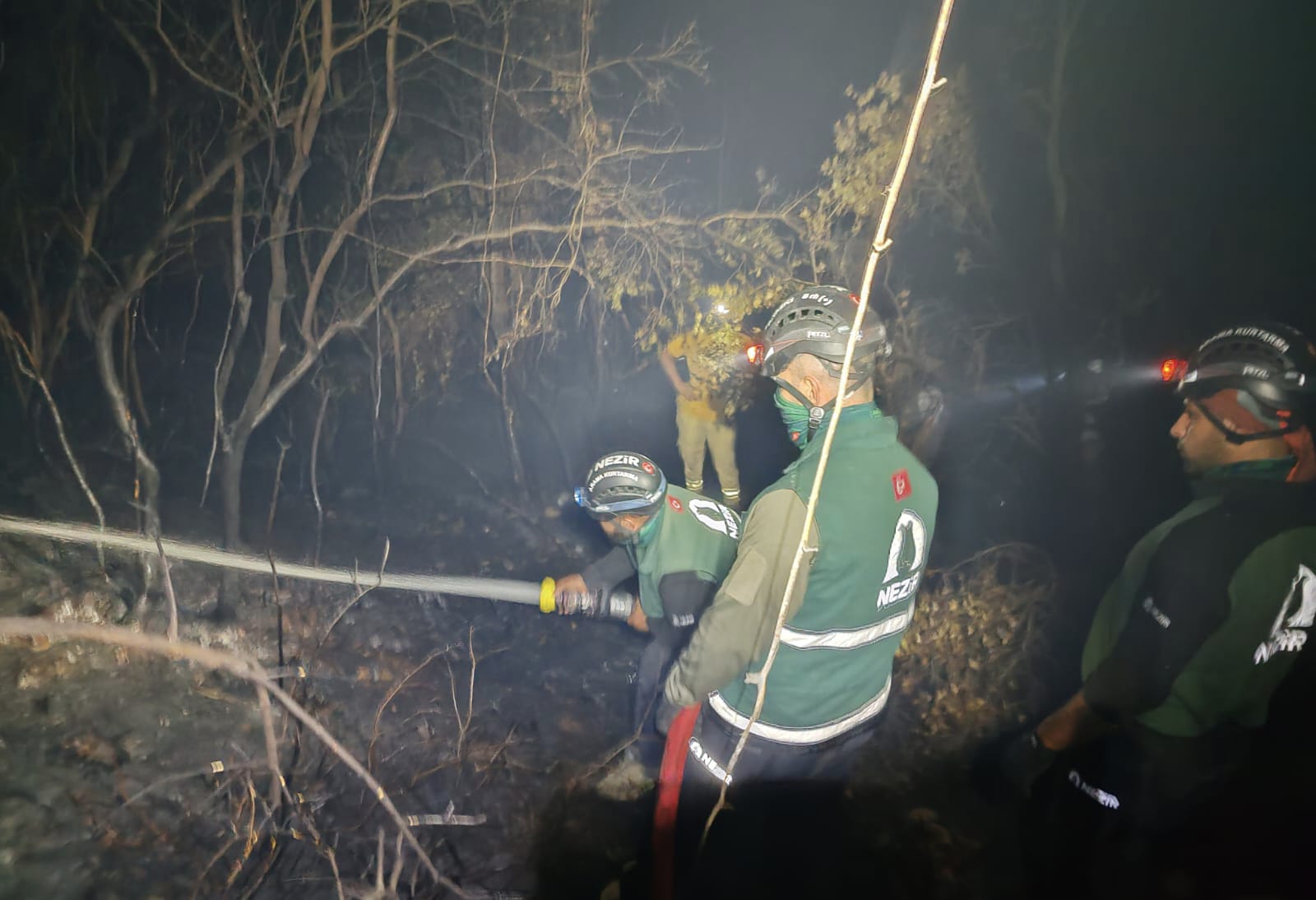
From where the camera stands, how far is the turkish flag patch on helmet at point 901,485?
188 centimetres

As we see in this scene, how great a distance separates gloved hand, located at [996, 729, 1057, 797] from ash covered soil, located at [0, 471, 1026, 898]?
32 centimetres

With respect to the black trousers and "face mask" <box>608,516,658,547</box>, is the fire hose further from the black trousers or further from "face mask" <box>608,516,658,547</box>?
the black trousers

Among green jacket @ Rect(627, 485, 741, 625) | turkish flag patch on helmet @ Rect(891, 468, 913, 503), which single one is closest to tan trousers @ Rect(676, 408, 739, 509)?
green jacket @ Rect(627, 485, 741, 625)

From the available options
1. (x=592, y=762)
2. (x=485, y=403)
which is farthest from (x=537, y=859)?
(x=485, y=403)

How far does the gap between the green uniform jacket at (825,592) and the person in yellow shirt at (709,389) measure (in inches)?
92.5

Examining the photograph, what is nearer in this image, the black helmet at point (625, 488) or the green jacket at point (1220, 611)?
the green jacket at point (1220, 611)

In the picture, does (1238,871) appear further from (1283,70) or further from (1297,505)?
(1283,70)

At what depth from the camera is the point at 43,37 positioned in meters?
5.40

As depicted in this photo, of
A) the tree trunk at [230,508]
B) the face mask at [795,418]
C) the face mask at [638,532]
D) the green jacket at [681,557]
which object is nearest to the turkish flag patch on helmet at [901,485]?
the face mask at [795,418]

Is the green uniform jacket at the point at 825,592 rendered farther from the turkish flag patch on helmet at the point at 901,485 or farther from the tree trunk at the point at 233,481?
the tree trunk at the point at 233,481

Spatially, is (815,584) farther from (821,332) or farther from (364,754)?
(364,754)

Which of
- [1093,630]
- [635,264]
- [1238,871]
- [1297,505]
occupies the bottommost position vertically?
[1238,871]

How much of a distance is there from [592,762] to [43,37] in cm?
798

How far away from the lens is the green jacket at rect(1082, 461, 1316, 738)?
→ 5.49ft
